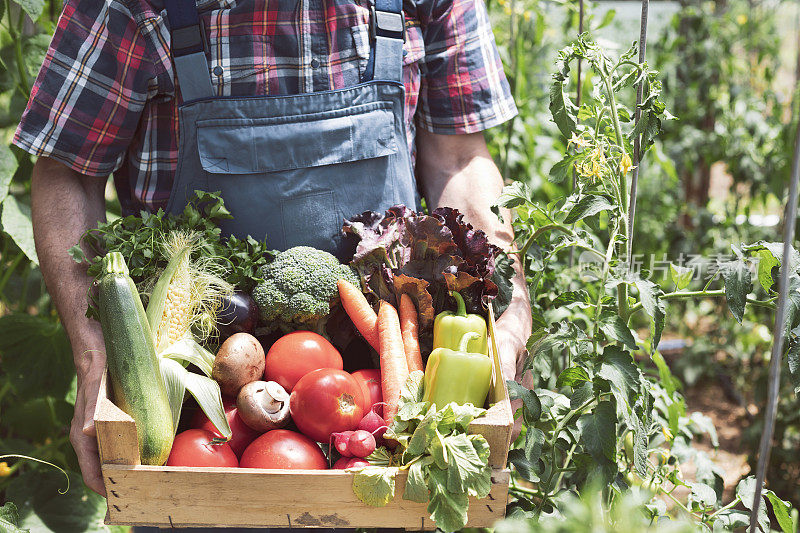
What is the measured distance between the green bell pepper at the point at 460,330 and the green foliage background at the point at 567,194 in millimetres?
184

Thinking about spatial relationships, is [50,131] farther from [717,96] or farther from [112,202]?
[717,96]

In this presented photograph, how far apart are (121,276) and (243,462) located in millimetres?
409

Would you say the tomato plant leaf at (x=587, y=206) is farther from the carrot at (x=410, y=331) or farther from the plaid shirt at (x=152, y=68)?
the plaid shirt at (x=152, y=68)

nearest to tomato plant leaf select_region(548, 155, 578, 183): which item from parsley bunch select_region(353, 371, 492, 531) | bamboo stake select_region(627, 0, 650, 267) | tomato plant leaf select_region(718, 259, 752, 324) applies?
bamboo stake select_region(627, 0, 650, 267)

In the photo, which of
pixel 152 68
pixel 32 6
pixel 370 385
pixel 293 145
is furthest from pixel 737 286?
pixel 32 6

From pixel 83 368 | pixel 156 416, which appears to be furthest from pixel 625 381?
pixel 83 368

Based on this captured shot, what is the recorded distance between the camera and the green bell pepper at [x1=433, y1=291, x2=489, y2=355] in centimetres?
147

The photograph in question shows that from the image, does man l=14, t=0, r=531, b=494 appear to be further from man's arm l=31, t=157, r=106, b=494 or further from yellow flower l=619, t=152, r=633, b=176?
yellow flower l=619, t=152, r=633, b=176

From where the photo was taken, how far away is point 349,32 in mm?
1678

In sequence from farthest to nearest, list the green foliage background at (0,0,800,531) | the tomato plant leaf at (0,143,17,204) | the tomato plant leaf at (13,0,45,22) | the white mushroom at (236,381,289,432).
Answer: the green foliage background at (0,0,800,531), the tomato plant leaf at (0,143,17,204), the tomato plant leaf at (13,0,45,22), the white mushroom at (236,381,289,432)

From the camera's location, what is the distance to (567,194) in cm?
257

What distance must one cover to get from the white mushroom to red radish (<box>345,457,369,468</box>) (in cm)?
20

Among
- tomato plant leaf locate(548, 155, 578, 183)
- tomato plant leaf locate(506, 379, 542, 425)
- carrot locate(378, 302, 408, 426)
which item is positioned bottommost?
tomato plant leaf locate(506, 379, 542, 425)

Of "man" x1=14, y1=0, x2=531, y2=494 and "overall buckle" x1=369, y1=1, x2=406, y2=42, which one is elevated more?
"overall buckle" x1=369, y1=1, x2=406, y2=42
